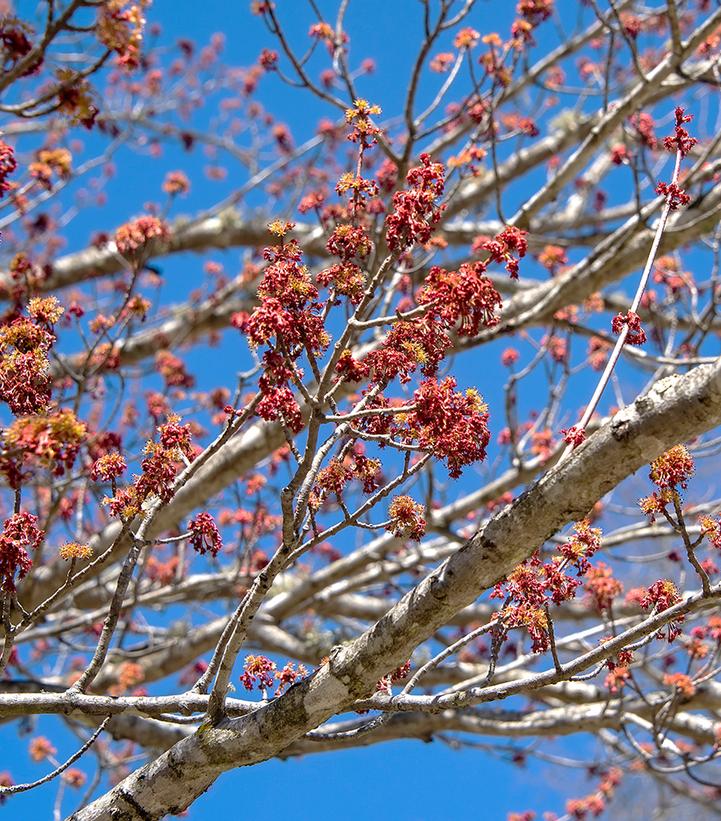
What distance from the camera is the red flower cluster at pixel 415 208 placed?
252cm

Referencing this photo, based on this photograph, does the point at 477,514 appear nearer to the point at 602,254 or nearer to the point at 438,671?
the point at 438,671

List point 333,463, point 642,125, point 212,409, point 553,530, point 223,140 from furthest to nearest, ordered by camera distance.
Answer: point 223,140
point 212,409
point 642,125
point 333,463
point 553,530

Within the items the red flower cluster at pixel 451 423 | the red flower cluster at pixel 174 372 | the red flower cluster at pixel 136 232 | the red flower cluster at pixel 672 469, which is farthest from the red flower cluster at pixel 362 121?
the red flower cluster at pixel 174 372

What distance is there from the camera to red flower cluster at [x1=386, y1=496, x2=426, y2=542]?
271cm

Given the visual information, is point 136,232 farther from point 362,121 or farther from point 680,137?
point 680,137

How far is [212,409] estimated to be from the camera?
6.30 meters

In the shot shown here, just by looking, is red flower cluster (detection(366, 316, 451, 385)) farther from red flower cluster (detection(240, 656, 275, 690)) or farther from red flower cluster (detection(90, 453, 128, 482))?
red flower cluster (detection(240, 656, 275, 690))

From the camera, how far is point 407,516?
8.91 ft

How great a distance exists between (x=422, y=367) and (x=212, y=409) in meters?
3.79

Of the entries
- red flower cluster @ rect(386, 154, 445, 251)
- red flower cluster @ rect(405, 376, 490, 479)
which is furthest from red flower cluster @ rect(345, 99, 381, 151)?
red flower cluster @ rect(405, 376, 490, 479)

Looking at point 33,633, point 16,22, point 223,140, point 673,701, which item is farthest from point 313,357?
point 223,140

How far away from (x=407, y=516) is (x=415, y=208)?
0.85 meters

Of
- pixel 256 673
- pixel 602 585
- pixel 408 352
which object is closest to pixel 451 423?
pixel 408 352

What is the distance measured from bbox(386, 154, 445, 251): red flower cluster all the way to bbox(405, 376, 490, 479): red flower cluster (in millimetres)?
392
